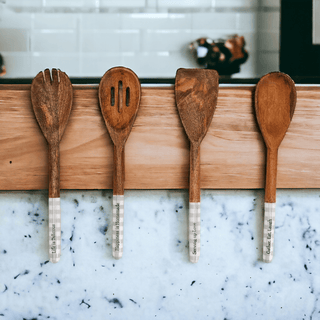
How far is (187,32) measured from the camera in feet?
2.89

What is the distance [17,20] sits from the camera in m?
0.87

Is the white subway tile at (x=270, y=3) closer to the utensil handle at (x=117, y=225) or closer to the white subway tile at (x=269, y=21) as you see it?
the white subway tile at (x=269, y=21)

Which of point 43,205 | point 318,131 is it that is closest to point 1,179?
point 43,205

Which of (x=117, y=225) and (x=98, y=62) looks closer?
(x=117, y=225)

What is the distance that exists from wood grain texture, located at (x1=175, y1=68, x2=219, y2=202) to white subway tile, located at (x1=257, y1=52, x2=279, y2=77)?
0.38m

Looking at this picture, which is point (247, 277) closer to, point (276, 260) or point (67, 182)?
point (276, 260)

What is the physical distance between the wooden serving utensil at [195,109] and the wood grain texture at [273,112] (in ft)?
0.33

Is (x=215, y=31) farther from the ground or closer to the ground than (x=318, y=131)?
farther from the ground

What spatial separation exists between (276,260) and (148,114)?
43cm

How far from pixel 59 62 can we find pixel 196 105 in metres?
0.62

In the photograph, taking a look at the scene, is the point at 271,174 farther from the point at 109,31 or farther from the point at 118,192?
the point at 109,31

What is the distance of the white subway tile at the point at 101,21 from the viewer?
87cm

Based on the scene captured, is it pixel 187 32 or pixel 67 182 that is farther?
pixel 187 32

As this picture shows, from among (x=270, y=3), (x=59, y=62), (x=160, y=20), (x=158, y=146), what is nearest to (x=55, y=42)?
(x=59, y=62)
